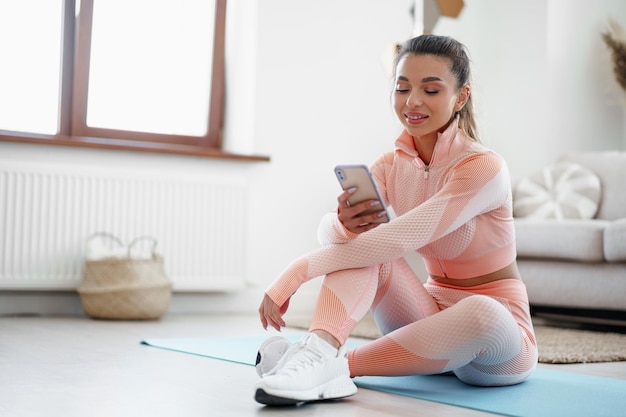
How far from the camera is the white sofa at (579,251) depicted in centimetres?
316

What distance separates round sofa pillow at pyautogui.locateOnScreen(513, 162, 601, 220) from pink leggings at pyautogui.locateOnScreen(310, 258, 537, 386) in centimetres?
209

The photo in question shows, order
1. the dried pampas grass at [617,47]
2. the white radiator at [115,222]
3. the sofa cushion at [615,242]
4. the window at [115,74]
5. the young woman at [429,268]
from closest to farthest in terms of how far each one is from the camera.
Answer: the young woman at [429,268], the sofa cushion at [615,242], the white radiator at [115,222], the window at [115,74], the dried pampas grass at [617,47]

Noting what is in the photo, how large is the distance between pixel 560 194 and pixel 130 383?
2.62 m

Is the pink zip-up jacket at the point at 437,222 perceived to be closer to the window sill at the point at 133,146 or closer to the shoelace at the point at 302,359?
the shoelace at the point at 302,359

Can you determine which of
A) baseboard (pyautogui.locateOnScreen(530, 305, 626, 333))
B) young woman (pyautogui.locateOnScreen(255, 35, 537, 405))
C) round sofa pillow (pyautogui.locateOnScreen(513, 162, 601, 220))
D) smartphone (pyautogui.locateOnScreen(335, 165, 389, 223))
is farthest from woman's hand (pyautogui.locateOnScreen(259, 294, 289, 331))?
round sofa pillow (pyautogui.locateOnScreen(513, 162, 601, 220))

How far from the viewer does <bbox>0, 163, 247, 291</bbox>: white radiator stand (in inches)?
136

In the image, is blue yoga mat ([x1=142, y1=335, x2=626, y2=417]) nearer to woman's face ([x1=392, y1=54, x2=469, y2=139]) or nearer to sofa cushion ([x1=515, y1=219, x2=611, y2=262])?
woman's face ([x1=392, y1=54, x2=469, y2=139])

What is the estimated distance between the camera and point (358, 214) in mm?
1619

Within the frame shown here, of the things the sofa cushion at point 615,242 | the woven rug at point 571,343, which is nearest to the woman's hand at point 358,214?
the woven rug at point 571,343

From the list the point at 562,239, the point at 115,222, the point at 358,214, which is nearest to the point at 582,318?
the point at 562,239

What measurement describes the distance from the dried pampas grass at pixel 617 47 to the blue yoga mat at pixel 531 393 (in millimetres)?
2864

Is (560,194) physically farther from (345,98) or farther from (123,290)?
(123,290)

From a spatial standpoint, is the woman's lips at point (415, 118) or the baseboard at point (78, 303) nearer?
the woman's lips at point (415, 118)

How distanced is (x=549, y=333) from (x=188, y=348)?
4.63ft
